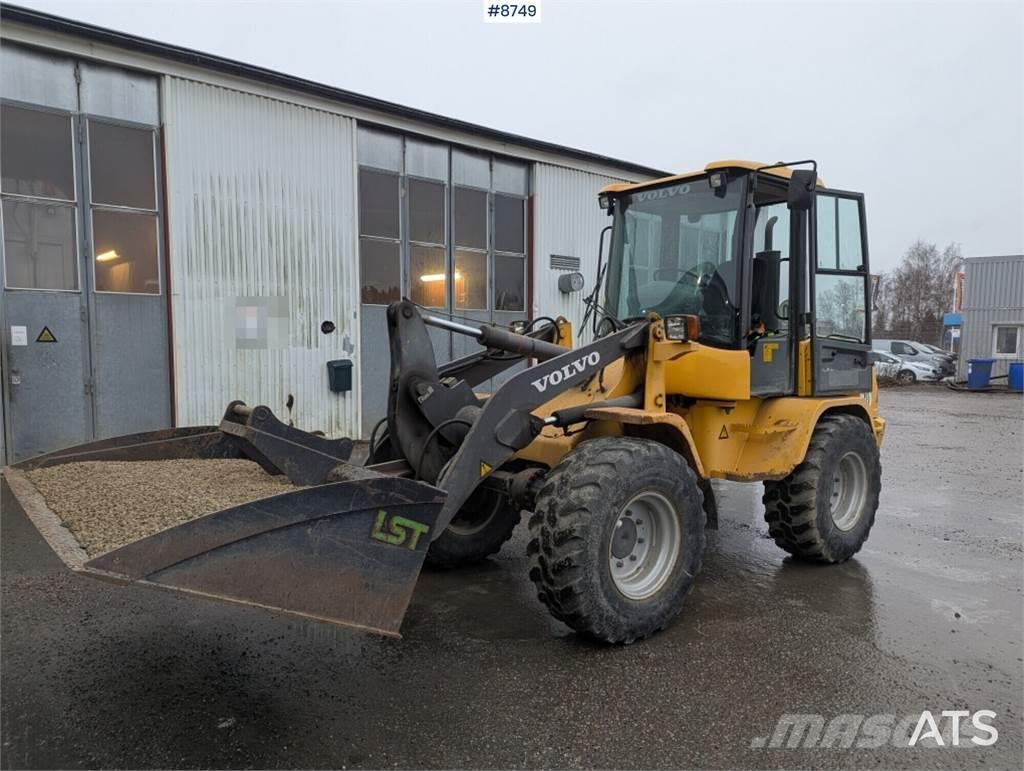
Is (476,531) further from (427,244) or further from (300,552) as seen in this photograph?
(427,244)

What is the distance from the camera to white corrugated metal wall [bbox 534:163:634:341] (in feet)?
45.6

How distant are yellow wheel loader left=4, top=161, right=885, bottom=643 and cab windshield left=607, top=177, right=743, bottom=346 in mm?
16

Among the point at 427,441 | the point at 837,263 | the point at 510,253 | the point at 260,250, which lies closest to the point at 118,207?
the point at 260,250

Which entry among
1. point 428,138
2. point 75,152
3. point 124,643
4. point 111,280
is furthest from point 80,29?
point 124,643

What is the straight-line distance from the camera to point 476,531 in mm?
5234

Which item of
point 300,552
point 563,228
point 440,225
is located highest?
point 563,228

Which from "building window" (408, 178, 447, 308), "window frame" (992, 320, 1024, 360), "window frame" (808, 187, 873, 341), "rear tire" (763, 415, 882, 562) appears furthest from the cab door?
"window frame" (992, 320, 1024, 360)

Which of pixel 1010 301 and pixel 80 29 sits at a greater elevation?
pixel 80 29

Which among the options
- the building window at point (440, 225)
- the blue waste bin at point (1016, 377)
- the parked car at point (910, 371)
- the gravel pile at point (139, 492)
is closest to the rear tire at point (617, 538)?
the gravel pile at point (139, 492)

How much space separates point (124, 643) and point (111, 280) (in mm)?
6808

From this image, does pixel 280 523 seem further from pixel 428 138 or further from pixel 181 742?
pixel 428 138

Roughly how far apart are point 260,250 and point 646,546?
8288mm

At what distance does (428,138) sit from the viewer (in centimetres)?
1222

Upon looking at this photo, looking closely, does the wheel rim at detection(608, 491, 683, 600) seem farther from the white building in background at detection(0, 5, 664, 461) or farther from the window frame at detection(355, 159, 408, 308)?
the window frame at detection(355, 159, 408, 308)
